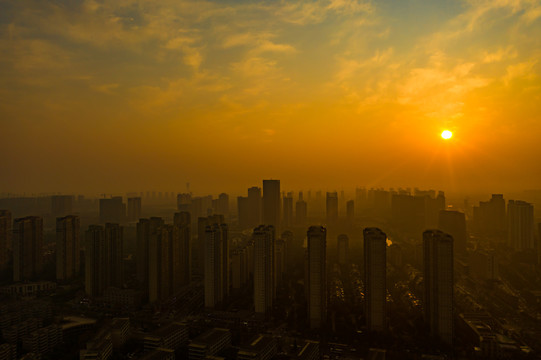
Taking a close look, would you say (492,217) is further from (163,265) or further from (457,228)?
Answer: (163,265)

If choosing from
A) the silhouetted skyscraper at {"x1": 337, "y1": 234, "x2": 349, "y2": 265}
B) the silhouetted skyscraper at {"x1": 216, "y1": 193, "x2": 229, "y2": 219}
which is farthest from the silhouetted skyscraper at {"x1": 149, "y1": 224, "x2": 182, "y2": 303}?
the silhouetted skyscraper at {"x1": 216, "y1": 193, "x2": 229, "y2": 219}

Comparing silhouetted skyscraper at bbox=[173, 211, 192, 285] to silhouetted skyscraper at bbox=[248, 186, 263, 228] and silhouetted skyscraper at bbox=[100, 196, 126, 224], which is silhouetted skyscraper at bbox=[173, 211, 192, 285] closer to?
silhouetted skyscraper at bbox=[248, 186, 263, 228]

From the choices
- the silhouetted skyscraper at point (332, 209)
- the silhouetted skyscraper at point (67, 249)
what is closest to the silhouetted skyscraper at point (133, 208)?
the silhouetted skyscraper at point (67, 249)

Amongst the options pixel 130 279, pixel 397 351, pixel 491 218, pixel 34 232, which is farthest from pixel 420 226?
pixel 34 232

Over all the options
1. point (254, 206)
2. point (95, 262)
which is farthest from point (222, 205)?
point (95, 262)

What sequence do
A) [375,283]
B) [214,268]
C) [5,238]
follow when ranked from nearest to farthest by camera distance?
[375,283]
[214,268]
[5,238]
